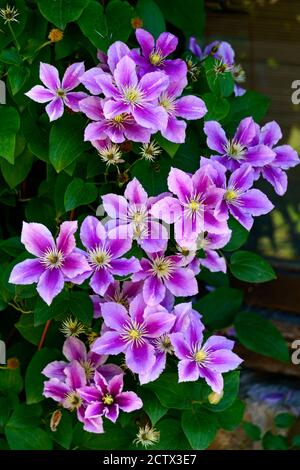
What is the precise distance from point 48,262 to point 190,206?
223 millimetres

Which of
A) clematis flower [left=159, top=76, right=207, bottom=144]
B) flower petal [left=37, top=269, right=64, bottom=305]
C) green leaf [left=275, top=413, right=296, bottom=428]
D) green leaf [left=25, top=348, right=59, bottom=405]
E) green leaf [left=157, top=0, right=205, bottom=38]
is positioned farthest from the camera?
green leaf [left=275, top=413, right=296, bottom=428]

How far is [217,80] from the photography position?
1.23 m

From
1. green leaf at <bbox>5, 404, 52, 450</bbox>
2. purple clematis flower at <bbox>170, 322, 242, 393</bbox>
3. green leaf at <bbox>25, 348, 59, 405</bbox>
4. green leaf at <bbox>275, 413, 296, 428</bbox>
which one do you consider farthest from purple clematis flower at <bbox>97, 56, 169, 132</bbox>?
green leaf at <bbox>275, 413, 296, 428</bbox>

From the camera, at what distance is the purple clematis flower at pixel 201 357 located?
1.15m

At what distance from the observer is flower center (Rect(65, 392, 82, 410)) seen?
122 cm

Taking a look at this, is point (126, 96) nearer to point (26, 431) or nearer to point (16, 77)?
point (16, 77)

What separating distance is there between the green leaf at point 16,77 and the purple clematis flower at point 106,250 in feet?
0.76

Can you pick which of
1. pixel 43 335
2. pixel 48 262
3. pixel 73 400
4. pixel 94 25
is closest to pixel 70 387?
pixel 73 400

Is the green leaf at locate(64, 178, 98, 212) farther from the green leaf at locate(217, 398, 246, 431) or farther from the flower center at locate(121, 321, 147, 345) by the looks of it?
the green leaf at locate(217, 398, 246, 431)

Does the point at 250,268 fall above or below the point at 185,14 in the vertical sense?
below

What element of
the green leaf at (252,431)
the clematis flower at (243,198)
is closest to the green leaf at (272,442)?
the green leaf at (252,431)

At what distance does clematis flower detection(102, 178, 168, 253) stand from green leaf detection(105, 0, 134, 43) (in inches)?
10.2

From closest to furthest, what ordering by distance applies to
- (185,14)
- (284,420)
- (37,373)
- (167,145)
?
1. (167,145)
2. (37,373)
3. (185,14)
4. (284,420)

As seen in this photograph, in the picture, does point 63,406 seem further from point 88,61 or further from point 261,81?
point 261,81
